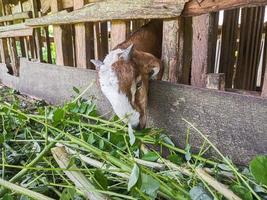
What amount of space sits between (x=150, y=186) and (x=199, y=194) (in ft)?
0.54

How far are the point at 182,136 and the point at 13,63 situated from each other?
11.3 ft

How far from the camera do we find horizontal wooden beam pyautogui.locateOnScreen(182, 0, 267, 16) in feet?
4.48

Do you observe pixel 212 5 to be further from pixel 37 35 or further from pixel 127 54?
pixel 37 35

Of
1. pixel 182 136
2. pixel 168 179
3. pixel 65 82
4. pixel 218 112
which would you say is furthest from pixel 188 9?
pixel 65 82

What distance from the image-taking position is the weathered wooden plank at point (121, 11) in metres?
1.70

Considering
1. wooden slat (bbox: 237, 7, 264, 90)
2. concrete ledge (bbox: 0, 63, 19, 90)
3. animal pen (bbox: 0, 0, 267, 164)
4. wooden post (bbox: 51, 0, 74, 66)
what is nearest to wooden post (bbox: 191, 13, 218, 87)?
animal pen (bbox: 0, 0, 267, 164)

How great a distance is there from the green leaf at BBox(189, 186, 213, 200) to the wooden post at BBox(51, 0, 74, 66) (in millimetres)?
2317

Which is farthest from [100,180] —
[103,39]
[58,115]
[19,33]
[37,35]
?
[19,33]

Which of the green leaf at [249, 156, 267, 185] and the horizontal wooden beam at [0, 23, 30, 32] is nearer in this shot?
the green leaf at [249, 156, 267, 185]

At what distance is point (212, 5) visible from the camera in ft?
5.00

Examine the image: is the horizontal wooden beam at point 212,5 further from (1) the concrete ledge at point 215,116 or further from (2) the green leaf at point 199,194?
(2) the green leaf at point 199,194

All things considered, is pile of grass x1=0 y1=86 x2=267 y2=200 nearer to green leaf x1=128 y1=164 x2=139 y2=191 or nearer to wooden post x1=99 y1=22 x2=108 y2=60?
green leaf x1=128 y1=164 x2=139 y2=191

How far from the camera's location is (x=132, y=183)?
88cm

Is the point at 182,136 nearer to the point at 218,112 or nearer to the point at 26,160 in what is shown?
the point at 218,112
